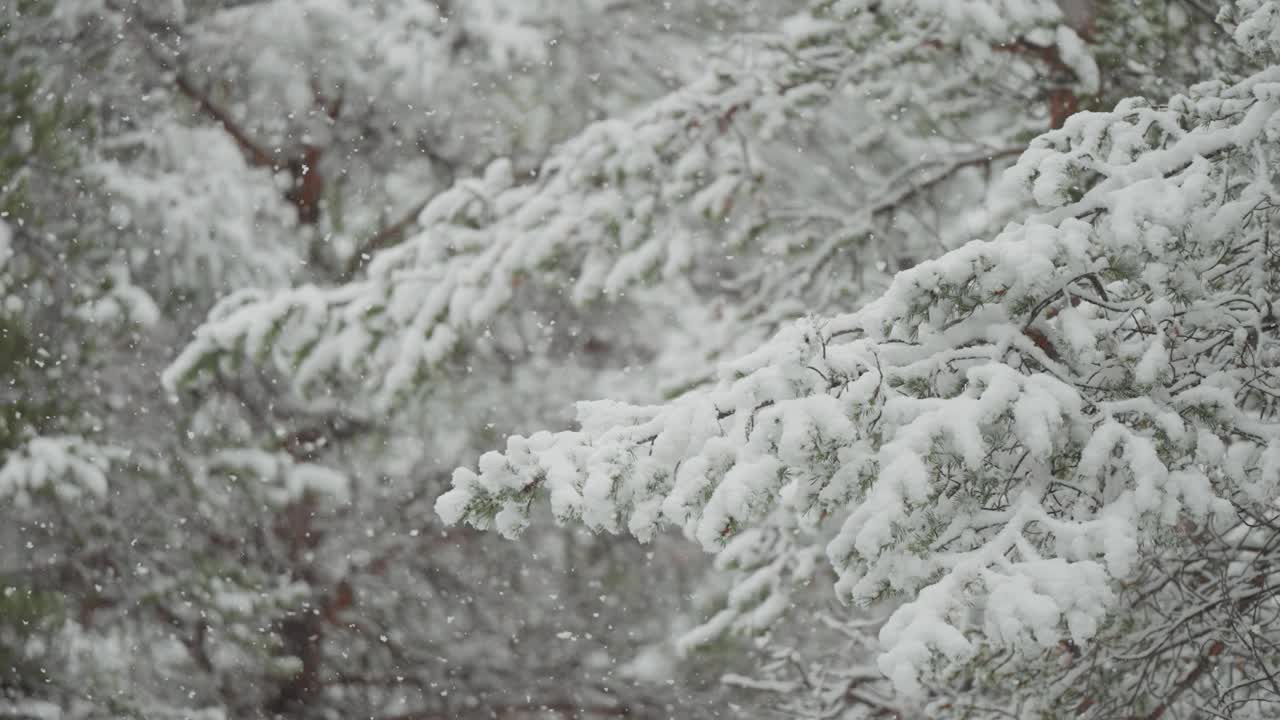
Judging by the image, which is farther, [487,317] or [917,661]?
[487,317]

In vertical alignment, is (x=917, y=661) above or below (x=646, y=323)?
above

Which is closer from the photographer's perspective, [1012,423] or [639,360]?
[1012,423]

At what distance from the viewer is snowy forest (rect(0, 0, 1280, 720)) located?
2096mm

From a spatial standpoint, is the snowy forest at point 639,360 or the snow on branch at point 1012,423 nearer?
the snow on branch at point 1012,423

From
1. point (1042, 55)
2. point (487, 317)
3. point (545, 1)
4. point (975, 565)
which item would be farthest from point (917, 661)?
point (545, 1)

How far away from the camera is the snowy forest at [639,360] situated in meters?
2.10

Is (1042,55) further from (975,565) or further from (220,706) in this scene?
(220,706)

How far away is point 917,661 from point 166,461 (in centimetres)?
586

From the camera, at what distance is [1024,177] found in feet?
7.82

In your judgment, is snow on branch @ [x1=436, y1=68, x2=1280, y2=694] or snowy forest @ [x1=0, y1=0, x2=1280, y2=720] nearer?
snow on branch @ [x1=436, y1=68, x2=1280, y2=694]

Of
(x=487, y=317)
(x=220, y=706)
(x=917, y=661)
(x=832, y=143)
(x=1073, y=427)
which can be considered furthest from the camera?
(x=832, y=143)

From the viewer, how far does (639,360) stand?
7527 mm

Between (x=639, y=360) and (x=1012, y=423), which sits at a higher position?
(x=1012, y=423)

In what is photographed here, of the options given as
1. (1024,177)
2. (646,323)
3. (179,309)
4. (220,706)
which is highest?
(1024,177)
